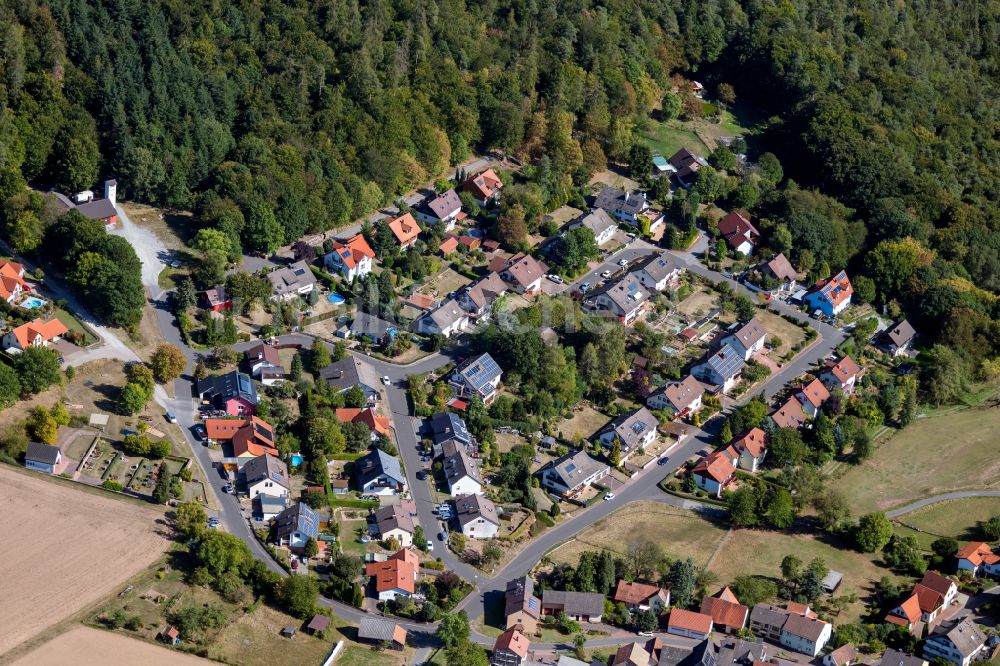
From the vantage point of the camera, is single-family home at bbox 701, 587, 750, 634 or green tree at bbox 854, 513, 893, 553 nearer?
single-family home at bbox 701, 587, 750, 634

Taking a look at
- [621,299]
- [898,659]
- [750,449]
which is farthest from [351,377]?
[898,659]

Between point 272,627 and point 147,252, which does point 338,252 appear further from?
point 272,627

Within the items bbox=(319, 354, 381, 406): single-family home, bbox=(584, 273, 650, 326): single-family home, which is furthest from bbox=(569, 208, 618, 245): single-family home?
bbox=(319, 354, 381, 406): single-family home

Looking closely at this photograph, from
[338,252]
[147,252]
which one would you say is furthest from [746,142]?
[147,252]

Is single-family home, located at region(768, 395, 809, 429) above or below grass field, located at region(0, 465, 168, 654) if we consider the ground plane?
above

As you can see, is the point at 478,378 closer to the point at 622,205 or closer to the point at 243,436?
the point at 243,436

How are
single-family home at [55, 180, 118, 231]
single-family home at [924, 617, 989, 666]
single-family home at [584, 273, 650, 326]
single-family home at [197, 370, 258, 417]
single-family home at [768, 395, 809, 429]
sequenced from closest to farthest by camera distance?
single-family home at [924, 617, 989, 666] < single-family home at [197, 370, 258, 417] < single-family home at [768, 395, 809, 429] < single-family home at [55, 180, 118, 231] < single-family home at [584, 273, 650, 326]

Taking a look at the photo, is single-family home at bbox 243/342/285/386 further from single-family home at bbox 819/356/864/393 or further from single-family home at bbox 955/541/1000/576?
single-family home at bbox 955/541/1000/576

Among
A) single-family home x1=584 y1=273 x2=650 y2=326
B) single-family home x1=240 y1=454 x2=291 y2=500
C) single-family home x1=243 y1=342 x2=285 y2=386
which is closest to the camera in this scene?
single-family home x1=240 y1=454 x2=291 y2=500
